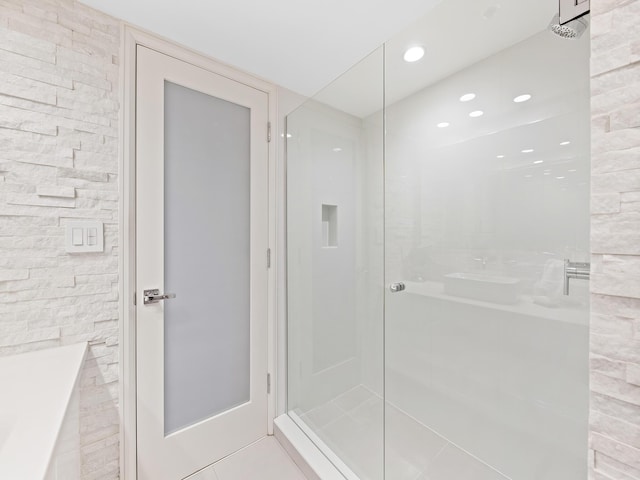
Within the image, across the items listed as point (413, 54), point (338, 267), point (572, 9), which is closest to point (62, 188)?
point (338, 267)

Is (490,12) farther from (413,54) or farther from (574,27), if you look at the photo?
(574,27)

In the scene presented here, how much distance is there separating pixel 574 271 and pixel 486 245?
30cm

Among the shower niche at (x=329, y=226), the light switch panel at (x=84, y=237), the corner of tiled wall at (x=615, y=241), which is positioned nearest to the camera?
the corner of tiled wall at (x=615, y=241)

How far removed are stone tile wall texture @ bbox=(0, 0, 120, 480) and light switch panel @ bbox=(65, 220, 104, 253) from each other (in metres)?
0.03

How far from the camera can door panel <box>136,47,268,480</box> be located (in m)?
1.37

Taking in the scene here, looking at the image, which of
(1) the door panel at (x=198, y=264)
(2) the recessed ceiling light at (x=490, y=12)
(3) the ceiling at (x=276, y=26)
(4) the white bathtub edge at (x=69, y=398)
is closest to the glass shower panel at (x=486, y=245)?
(2) the recessed ceiling light at (x=490, y=12)

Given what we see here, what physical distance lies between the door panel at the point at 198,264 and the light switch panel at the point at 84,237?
0.16 metres

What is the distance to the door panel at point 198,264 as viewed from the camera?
53.8 inches

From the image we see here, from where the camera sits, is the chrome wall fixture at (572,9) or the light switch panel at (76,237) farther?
the light switch panel at (76,237)

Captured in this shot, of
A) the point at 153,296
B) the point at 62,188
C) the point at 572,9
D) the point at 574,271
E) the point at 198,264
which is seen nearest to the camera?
the point at 572,9

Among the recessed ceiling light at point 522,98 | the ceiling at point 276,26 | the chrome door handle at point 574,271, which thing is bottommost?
the chrome door handle at point 574,271

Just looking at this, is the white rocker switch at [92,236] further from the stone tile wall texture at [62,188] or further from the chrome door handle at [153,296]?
the chrome door handle at [153,296]

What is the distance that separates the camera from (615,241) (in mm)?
498

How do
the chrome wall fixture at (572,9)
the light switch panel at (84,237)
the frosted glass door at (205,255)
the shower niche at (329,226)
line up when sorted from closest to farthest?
the chrome wall fixture at (572,9)
the light switch panel at (84,237)
the frosted glass door at (205,255)
the shower niche at (329,226)
